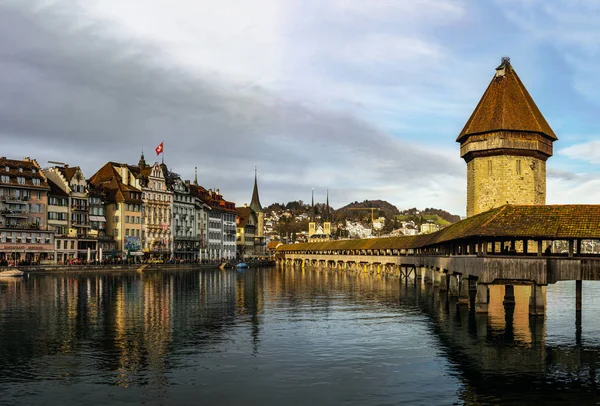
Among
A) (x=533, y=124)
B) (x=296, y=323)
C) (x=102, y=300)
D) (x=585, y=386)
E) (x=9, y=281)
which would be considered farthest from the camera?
(x=9, y=281)

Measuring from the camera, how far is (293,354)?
89.9 feet

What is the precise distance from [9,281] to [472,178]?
50.6 meters

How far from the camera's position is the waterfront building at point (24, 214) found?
316ft

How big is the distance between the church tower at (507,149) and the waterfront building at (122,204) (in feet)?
220

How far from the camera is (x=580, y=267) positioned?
111ft

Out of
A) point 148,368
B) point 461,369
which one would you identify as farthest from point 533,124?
point 148,368

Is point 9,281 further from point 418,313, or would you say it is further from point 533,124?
point 533,124

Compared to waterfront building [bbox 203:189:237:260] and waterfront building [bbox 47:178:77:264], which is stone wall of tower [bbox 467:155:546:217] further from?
waterfront building [bbox 203:189:237:260]

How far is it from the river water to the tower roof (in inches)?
1001

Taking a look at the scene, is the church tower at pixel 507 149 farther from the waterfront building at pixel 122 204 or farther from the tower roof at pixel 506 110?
the waterfront building at pixel 122 204

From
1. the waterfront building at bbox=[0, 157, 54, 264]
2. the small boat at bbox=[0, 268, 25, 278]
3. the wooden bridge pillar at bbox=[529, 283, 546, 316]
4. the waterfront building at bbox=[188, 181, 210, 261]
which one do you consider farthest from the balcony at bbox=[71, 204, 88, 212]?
the wooden bridge pillar at bbox=[529, 283, 546, 316]

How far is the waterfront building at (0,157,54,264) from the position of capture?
316 ft

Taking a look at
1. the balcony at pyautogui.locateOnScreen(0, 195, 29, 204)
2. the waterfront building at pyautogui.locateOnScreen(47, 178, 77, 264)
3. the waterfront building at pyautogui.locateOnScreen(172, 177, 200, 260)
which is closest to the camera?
the balcony at pyautogui.locateOnScreen(0, 195, 29, 204)

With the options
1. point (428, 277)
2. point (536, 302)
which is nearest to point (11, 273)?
point (428, 277)
